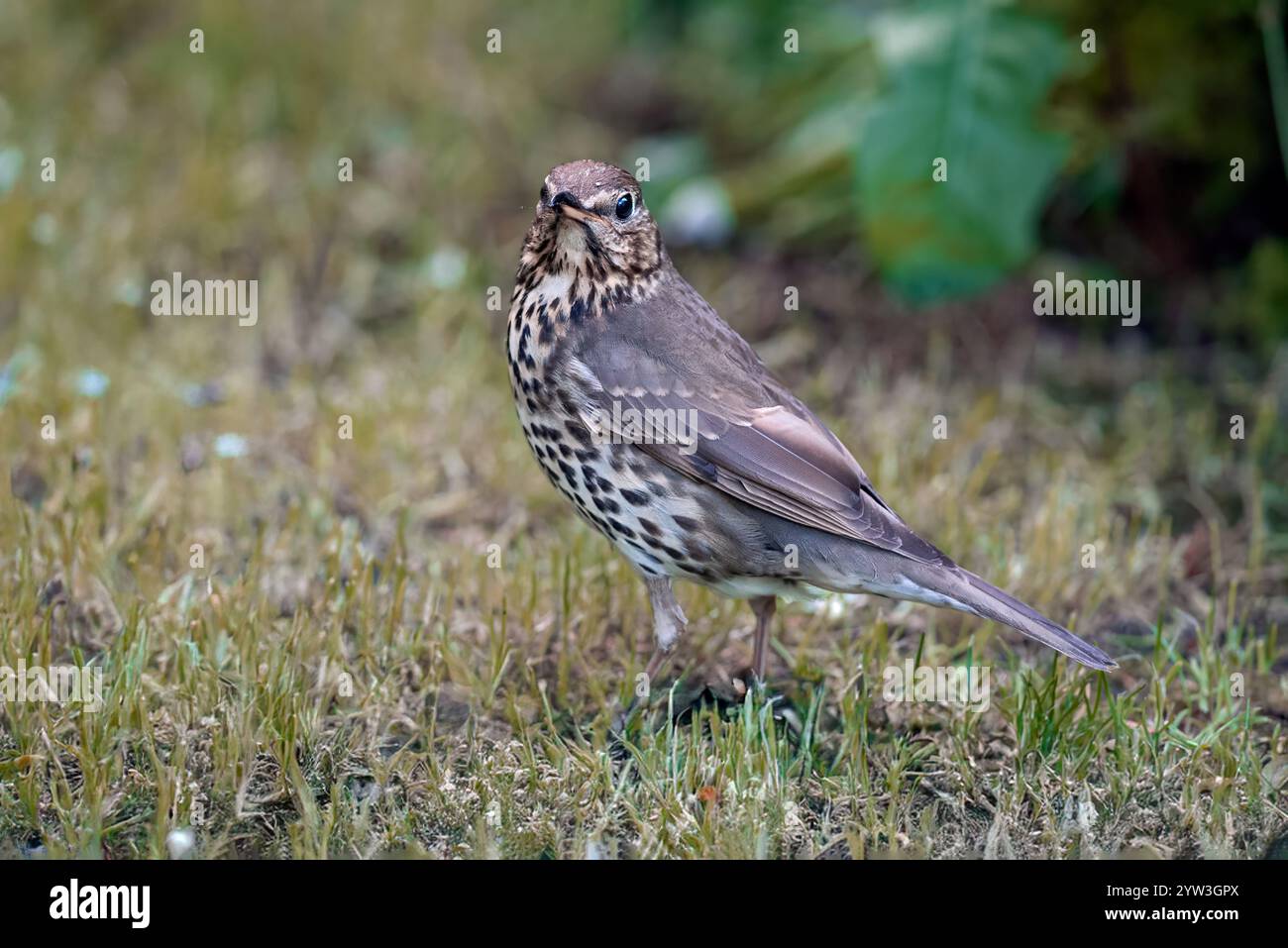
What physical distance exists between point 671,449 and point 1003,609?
919 mm

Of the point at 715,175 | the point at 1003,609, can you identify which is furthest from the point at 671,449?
the point at 715,175

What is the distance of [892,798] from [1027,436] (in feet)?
7.92

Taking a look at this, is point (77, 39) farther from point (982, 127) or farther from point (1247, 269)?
point (1247, 269)

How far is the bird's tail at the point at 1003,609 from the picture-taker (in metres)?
3.88

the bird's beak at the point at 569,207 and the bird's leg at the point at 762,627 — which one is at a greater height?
the bird's beak at the point at 569,207

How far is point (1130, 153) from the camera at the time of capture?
22.1ft

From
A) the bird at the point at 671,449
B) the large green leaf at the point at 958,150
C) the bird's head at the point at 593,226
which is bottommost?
the bird at the point at 671,449

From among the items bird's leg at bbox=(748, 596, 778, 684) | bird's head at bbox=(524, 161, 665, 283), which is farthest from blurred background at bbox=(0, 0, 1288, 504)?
bird's leg at bbox=(748, 596, 778, 684)

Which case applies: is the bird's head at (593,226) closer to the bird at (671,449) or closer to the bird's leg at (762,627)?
the bird at (671,449)

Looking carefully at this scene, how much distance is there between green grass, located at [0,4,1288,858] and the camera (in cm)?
387

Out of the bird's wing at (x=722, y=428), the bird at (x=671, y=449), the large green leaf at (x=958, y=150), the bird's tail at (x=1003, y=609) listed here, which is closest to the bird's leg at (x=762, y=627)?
the bird at (x=671, y=449)

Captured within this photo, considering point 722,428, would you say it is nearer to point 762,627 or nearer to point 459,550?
point 762,627

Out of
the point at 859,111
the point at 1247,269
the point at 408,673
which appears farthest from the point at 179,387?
the point at 1247,269

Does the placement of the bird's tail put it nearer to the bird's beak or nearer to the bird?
the bird
